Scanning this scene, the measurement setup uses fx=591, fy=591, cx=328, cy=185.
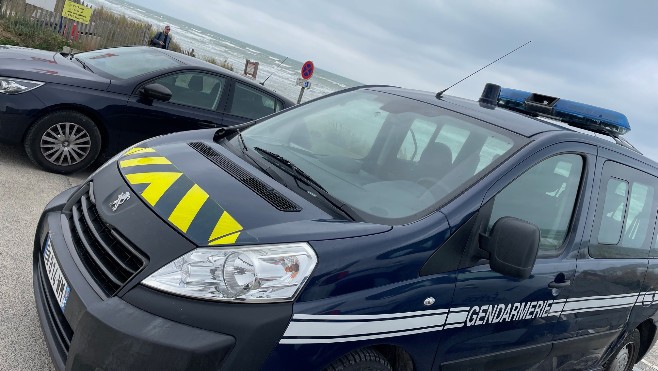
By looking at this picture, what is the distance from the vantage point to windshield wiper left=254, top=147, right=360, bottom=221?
261 centimetres

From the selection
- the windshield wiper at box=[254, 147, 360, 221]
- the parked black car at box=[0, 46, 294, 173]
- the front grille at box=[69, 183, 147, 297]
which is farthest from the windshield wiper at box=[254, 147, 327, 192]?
the parked black car at box=[0, 46, 294, 173]

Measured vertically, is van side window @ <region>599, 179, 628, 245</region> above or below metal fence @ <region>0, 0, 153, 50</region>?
above

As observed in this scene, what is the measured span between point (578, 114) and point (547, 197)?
3.71 feet

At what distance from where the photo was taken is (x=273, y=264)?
216cm

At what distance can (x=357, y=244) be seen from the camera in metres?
2.32

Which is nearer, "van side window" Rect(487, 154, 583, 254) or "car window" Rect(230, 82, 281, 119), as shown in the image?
"van side window" Rect(487, 154, 583, 254)

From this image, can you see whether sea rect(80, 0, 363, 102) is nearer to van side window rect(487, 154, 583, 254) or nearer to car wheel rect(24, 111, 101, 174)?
car wheel rect(24, 111, 101, 174)

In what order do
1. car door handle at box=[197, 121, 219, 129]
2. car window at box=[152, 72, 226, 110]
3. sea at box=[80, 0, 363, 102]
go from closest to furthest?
car window at box=[152, 72, 226, 110] < car door handle at box=[197, 121, 219, 129] < sea at box=[80, 0, 363, 102]

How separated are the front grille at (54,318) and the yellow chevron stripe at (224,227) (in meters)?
0.68

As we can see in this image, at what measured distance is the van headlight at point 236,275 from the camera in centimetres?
210

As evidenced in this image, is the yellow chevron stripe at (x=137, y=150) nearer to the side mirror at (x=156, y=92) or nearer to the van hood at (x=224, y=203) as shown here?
the van hood at (x=224, y=203)

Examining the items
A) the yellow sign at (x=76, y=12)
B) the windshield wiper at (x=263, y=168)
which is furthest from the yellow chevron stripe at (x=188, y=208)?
the yellow sign at (x=76, y=12)

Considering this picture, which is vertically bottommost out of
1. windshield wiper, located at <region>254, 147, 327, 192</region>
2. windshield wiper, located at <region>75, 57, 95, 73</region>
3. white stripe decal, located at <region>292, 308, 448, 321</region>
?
white stripe decal, located at <region>292, 308, 448, 321</region>

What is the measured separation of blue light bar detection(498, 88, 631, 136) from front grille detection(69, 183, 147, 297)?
8.79ft
